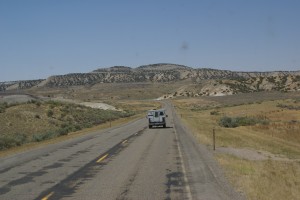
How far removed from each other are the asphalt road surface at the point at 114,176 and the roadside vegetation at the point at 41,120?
15627mm

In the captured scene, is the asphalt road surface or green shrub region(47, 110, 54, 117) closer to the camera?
the asphalt road surface

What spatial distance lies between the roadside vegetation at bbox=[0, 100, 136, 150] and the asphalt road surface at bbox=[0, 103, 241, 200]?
15627 mm

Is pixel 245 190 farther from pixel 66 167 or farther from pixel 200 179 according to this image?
pixel 66 167

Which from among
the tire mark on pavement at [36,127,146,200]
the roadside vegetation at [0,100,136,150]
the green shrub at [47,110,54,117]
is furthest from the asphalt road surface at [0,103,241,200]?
the green shrub at [47,110,54,117]

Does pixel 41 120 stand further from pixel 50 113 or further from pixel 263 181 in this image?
pixel 263 181

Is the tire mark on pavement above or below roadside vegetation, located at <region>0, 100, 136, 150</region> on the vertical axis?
above

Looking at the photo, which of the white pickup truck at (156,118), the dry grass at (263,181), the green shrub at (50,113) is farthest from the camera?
the green shrub at (50,113)

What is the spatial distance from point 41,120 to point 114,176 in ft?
143

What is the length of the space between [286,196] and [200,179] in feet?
10.2

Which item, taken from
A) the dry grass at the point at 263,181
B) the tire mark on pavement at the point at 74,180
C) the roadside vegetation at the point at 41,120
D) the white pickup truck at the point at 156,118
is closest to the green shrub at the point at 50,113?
the roadside vegetation at the point at 41,120

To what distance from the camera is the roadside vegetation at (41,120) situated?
44.8 m

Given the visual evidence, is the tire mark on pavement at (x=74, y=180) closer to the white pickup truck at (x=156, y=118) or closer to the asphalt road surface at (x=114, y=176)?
the asphalt road surface at (x=114, y=176)

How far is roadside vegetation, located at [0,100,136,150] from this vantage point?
4477cm

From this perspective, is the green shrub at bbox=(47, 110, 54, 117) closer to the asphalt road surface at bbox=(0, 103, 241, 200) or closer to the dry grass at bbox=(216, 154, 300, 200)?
the asphalt road surface at bbox=(0, 103, 241, 200)
